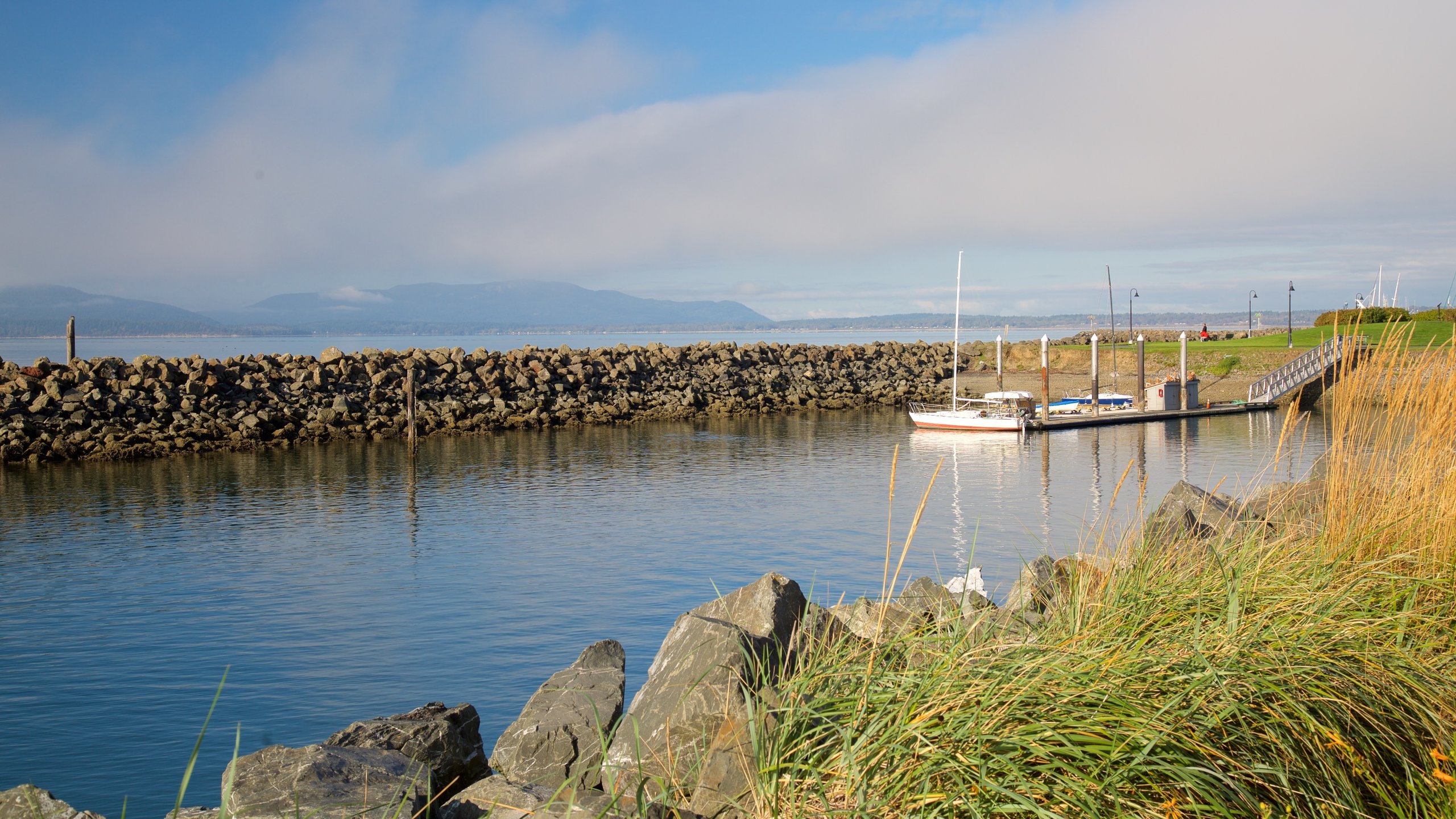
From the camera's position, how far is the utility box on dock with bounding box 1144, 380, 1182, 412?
44406 mm

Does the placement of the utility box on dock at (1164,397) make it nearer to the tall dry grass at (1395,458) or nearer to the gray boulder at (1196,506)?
the gray boulder at (1196,506)

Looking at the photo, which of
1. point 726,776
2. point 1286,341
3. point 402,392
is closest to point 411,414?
point 402,392

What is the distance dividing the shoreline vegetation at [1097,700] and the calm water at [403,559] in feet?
3.44

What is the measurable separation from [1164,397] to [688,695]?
43368mm

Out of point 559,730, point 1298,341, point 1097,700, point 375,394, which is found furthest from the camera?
point 1298,341

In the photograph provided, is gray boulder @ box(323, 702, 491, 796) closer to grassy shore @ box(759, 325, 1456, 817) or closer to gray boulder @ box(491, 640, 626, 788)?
gray boulder @ box(491, 640, 626, 788)

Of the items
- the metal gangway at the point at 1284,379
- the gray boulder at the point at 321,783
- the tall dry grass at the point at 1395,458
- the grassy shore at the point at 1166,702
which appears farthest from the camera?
the metal gangway at the point at 1284,379

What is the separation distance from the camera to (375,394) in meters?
39.4

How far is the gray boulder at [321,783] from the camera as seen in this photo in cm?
503

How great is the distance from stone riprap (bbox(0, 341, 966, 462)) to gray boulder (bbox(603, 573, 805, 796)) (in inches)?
1236

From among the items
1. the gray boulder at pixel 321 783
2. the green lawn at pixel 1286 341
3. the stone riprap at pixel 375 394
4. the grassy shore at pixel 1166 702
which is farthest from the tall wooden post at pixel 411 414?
the green lawn at pixel 1286 341

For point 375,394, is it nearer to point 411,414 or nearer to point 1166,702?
point 411,414

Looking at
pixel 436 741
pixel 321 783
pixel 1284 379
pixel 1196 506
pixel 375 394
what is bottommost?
pixel 436 741

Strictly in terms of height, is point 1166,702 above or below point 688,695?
above
